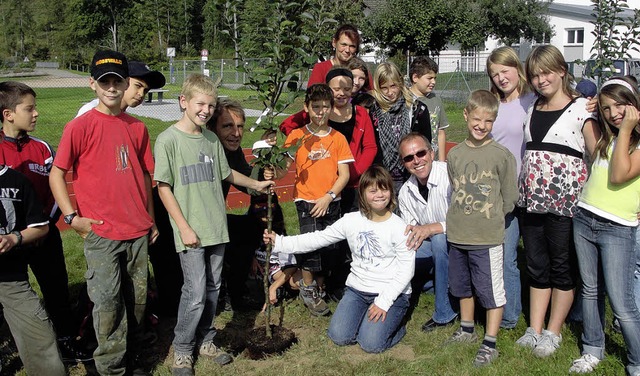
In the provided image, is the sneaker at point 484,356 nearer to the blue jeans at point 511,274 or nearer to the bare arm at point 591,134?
the blue jeans at point 511,274

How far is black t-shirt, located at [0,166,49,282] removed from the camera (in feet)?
11.3

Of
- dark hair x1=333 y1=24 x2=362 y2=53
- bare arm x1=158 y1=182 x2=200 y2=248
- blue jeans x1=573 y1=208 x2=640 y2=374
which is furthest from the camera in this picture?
dark hair x1=333 y1=24 x2=362 y2=53

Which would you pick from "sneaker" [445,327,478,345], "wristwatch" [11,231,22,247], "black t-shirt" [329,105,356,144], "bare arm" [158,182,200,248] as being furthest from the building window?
"wristwatch" [11,231,22,247]

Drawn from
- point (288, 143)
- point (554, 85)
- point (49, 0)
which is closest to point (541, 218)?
point (554, 85)

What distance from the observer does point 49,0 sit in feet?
288

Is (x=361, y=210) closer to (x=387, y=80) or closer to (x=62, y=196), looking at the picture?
(x=387, y=80)

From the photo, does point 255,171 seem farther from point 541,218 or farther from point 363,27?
point 363,27

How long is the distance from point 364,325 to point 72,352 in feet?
6.76

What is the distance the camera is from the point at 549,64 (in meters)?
3.88

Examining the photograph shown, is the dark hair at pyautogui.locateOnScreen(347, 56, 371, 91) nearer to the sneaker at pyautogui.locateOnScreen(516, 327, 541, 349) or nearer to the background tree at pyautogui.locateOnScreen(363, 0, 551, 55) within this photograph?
the sneaker at pyautogui.locateOnScreen(516, 327, 541, 349)

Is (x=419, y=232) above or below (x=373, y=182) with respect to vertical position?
below

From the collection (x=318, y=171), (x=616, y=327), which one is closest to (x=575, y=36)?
(x=616, y=327)

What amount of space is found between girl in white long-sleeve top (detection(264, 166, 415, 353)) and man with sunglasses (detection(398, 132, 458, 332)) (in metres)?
0.17

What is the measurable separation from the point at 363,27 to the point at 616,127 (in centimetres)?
3103
